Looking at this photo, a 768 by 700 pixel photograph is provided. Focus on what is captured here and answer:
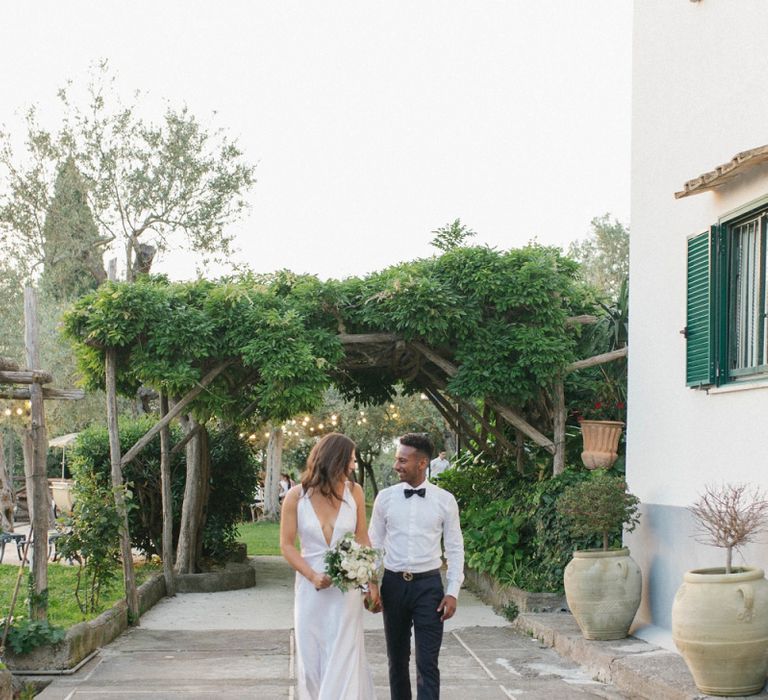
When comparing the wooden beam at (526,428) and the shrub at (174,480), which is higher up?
the wooden beam at (526,428)

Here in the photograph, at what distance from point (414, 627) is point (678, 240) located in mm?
4692

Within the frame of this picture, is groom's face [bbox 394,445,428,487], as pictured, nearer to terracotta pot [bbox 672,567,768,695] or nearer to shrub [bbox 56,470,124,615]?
terracotta pot [bbox 672,567,768,695]

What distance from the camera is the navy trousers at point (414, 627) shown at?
6059mm

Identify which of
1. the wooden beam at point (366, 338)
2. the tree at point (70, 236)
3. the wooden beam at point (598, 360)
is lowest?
the wooden beam at point (598, 360)

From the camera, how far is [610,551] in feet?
31.2

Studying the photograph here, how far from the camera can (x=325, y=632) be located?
573 cm

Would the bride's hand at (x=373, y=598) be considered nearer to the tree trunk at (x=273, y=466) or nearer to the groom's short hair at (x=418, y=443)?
the groom's short hair at (x=418, y=443)

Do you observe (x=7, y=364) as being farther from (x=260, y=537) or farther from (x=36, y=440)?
(x=260, y=537)

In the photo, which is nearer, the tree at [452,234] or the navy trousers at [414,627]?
the navy trousers at [414,627]

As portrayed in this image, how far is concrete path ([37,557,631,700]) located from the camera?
26.5ft

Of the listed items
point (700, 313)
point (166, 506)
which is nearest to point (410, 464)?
point (700, 313)

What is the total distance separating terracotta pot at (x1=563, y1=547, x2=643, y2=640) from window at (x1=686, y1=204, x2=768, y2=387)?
1.76m

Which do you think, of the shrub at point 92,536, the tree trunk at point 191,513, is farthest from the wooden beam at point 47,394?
the tree trunk at point 191,513

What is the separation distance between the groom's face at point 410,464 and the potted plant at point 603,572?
371 cm
